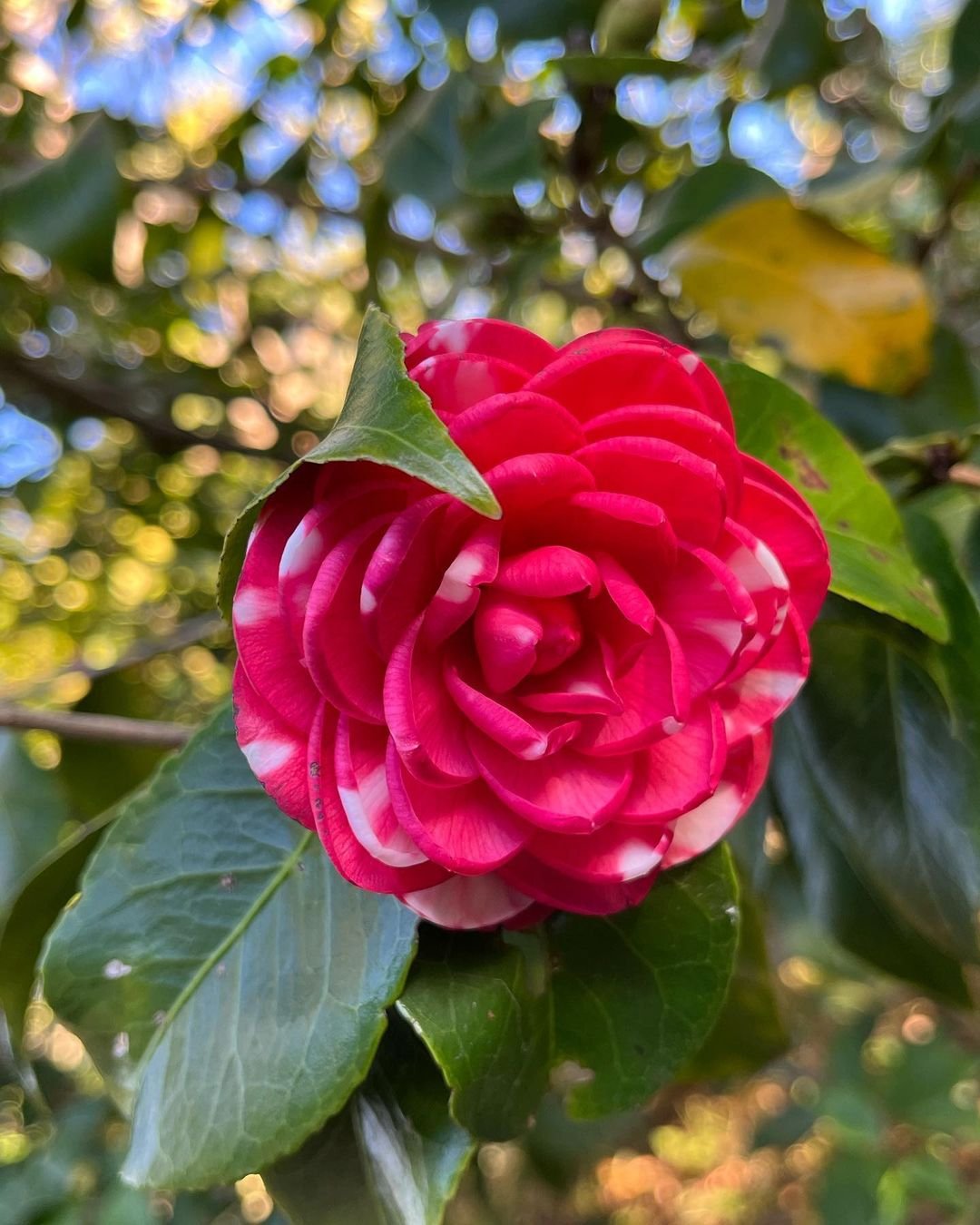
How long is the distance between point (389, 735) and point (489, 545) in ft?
0.23

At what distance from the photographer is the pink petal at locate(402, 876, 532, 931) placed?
1.02 feet

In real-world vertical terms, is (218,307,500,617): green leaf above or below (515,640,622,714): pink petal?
above

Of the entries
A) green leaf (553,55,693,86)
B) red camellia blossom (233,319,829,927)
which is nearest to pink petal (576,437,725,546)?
red camellia blossom (233,319,829,927)

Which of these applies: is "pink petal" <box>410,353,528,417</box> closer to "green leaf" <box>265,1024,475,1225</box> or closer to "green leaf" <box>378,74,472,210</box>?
"green leaf" <box>265,1024,475,1225</box>

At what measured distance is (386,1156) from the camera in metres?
0.36

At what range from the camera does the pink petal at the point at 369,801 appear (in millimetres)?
285

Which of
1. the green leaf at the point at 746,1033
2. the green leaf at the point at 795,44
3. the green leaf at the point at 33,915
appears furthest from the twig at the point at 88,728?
the green leaf at the point at 795,44

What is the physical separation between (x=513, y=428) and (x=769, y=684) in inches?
5.6

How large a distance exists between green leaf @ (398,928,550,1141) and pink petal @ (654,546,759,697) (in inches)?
5.4

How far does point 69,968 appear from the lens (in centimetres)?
37

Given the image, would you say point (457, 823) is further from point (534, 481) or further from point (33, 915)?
point (33, 915)

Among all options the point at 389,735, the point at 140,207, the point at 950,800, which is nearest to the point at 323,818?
the point at 389,735

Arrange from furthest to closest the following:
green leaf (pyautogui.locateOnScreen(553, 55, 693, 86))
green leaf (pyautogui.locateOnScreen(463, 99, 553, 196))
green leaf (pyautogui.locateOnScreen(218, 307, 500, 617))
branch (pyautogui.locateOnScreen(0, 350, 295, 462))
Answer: branch (pyautogui.locateOnScreen(0, 350, 295, 462))
green leaf (pyautogui.locateOnScreen(463, 99, 553, 196))
green leaf (pyautogui.locateOnScreen(553, 55, 693, 86))
green leaf (pyautogui.locateOnScreen(218, 307, 500, 617))

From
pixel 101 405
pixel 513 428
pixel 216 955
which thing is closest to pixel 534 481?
pixel 513 428
